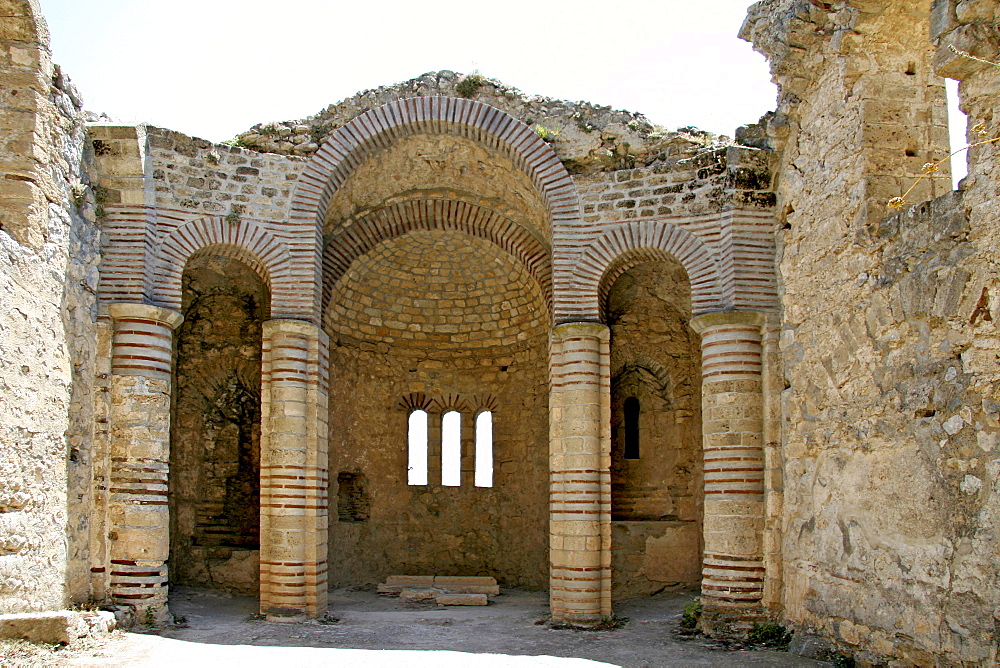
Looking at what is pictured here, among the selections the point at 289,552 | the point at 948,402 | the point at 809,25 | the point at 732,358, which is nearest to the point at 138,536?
the point at 289,552

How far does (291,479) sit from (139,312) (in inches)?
92.3

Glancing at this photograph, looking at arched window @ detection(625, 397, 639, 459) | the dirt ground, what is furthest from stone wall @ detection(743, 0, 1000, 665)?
arched window @ detection(625, 397, 639, 459)

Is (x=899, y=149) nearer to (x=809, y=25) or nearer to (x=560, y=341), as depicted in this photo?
(x=809, y=25)

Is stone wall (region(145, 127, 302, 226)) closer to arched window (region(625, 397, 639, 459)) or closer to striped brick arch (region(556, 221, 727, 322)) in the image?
striped brick arch (region(556, 221, 727, 322))

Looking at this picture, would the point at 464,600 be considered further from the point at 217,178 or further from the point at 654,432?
the point at 217,178

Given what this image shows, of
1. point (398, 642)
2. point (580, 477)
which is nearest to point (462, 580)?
point (580, 477)

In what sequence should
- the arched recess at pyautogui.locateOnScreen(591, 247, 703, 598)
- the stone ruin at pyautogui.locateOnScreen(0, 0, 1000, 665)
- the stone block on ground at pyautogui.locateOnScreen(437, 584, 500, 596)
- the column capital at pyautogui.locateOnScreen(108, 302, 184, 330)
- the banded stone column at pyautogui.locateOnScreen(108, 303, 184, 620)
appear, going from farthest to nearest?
1. the stone block on ground at pyautogui.locateOnScreen(437, 584, 500, 596)
2. the arched recess at pyautogui.locateOnScreen(591, 247, 703, 598)
3. the column capital at pyautogui.locateOnScreen(108, 302, 184, 330)
4. the banded stone column at pyautogui.locateOnScreen(108, 303, 184, 620)
5. the stone ruin at pyautogui.locateOnScreen(0, 0, 1000, 665)

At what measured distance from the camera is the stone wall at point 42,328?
28.0ft

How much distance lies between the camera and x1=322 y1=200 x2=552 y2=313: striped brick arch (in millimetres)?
12484

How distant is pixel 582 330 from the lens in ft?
35.8

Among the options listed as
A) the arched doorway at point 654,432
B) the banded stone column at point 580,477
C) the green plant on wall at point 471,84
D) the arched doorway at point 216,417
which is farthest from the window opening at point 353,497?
the green plant on wall at point 471,84

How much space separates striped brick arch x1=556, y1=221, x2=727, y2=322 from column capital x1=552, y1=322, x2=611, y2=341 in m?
0.15

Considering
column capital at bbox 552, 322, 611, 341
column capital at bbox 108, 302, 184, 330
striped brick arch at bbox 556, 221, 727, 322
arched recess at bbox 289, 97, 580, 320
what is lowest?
column capital at bbox 552, 322, 611, 341

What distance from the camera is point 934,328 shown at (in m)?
7.30
